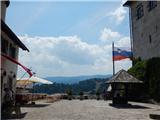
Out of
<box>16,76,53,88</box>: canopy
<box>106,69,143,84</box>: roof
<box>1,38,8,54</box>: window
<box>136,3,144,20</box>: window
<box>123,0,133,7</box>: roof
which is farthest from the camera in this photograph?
<box>123,0,133,7</box>: roof

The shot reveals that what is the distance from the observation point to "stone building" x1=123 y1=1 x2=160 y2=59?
3288 cm

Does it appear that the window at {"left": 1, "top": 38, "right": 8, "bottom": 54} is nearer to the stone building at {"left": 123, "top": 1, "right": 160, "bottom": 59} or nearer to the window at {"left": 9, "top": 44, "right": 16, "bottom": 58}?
the window at {"left": 9, "top": 44, "right": 16, "bottom": 58}

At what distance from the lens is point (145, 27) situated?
119 ft

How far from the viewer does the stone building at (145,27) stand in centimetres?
3288

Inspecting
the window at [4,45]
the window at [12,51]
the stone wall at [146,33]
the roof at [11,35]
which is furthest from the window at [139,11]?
the window at [4,45]

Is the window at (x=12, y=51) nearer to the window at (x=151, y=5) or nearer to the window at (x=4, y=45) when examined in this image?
the window at (x=4, y=45)

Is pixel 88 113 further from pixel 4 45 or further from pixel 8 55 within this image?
pixel 8 55

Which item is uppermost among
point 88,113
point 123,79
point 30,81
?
Result: point 123,79

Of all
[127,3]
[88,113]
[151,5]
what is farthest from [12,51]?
[127,3]

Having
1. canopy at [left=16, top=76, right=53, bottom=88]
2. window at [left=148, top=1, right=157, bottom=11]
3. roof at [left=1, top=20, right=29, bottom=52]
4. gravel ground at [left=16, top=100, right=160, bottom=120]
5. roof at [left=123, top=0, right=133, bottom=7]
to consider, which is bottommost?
gravel ground at [left=16, top=100, right=160, bottom=120]

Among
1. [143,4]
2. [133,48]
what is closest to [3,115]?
[143,4]

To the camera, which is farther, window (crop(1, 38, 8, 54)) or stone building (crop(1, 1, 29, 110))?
window (crop(1, 38, 8, 54))

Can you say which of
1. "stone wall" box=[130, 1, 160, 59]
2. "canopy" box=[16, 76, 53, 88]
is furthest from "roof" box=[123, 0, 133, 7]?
"canopy" box=[16, 76, 53, 88]

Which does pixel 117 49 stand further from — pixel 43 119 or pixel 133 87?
pixel 43 119
